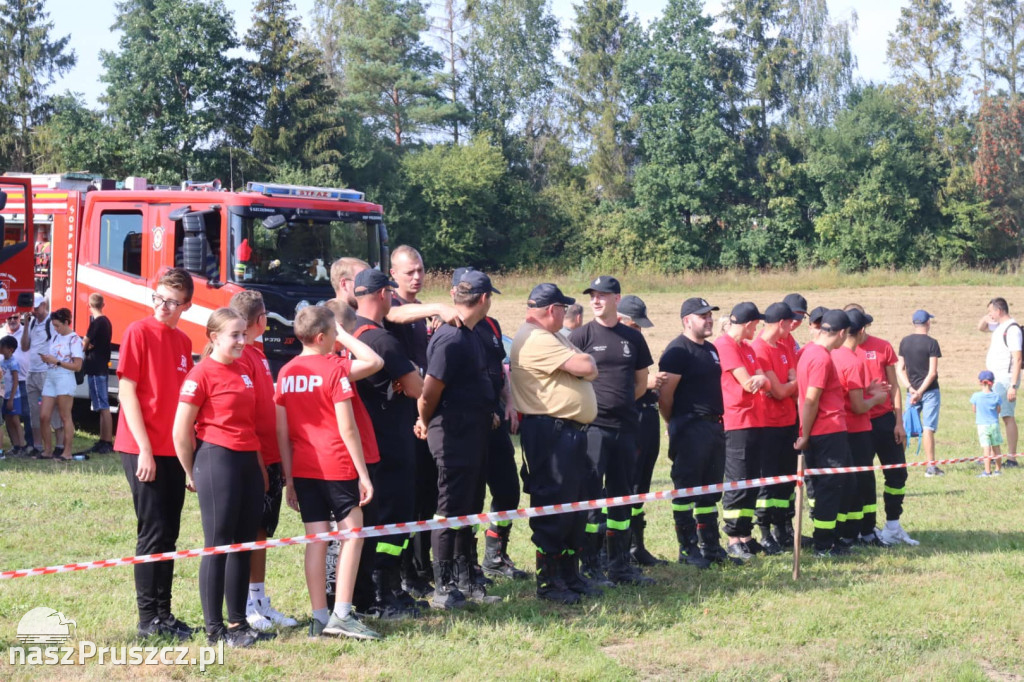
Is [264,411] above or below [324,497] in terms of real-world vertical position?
above

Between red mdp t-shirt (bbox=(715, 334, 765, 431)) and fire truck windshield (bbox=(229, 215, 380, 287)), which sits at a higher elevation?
fire truck windshield (bbox=(229, 215, 380, 287))

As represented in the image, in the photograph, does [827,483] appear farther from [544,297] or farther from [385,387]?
[385,387]

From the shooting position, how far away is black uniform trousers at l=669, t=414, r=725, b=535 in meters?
8.12

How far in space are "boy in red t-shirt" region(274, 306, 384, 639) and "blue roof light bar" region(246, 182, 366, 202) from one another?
25.8 ft

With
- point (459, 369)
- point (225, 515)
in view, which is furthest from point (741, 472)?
point (225, 515)

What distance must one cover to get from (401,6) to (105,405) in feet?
175

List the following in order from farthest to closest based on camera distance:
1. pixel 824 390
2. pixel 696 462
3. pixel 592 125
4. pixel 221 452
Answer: pixel 592 125, pixel 824 390, pixel 696 462, pixel 221 452

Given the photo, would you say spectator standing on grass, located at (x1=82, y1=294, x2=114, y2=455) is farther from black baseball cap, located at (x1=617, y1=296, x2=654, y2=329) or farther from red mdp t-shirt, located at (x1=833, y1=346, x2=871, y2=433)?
red mdp t-shirt, located at (x1=833, y1=346, x2=871, y2=433)

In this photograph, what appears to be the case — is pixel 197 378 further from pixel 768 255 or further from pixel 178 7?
pixel 768 255

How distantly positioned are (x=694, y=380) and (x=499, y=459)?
1695mm

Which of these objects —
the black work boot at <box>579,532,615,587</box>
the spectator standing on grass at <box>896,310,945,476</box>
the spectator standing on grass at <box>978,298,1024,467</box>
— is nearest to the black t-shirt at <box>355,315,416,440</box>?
the black work boot at <box>579,532,615,587</box>

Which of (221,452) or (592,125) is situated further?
(592,125)

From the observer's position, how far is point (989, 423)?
12.7 metres

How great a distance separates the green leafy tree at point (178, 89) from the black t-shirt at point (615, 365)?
4210cm
